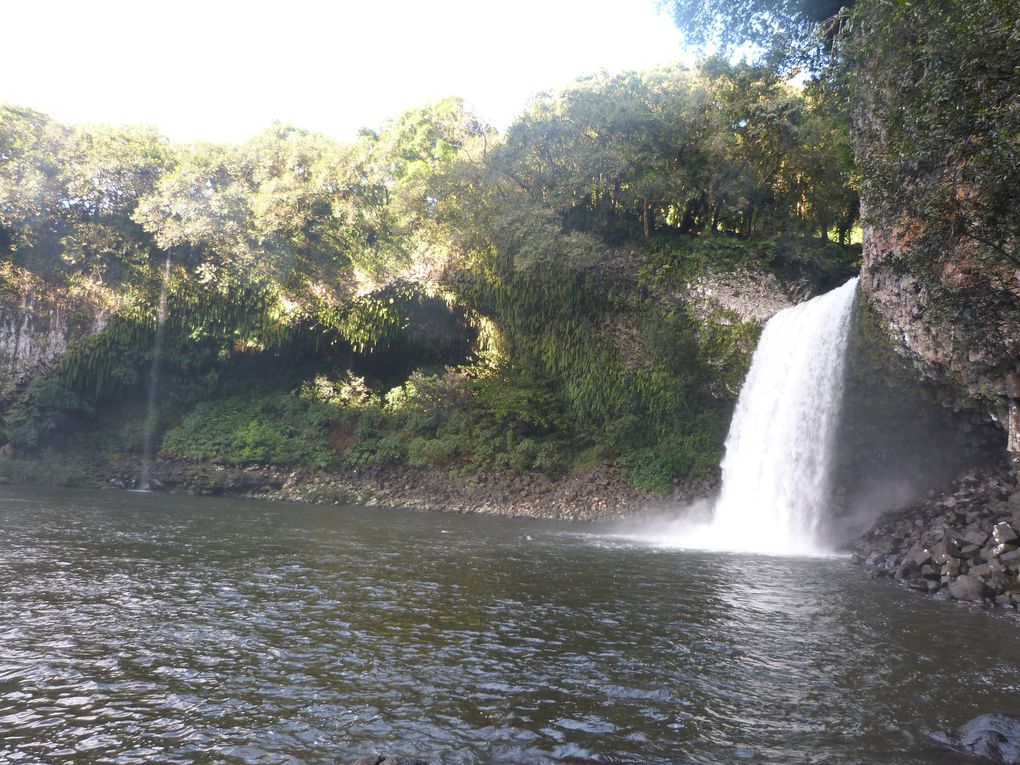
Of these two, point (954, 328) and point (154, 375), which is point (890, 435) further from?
point (154, 375)

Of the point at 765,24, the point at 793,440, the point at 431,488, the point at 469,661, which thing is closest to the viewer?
the point at 469,661

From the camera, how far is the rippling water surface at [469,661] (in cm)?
427

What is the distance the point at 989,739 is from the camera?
432 cm

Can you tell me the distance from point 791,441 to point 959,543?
525 centimetres

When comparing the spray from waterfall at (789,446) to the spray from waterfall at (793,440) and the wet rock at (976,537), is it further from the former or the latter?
the wet rock at (976,537)

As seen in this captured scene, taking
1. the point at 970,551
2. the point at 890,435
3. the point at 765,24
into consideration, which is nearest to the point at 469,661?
the point at 970,551

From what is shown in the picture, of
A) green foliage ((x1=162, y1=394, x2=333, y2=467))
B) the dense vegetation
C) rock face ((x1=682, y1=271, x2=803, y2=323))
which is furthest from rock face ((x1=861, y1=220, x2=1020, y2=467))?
green foliage ((x1=162, y1=394, x2=333, y2=467))

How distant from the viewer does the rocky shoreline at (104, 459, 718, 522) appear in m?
21.7

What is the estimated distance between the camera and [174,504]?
780 inches

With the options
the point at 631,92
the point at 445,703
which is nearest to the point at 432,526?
the point at 445,703

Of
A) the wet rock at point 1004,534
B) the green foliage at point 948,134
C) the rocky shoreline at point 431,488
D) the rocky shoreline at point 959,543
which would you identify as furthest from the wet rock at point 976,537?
the rocky shoreline at point 431,488

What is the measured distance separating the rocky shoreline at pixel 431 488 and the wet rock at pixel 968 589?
428 inches

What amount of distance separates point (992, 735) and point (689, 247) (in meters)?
20.3

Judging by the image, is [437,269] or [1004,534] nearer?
[1004,534]
